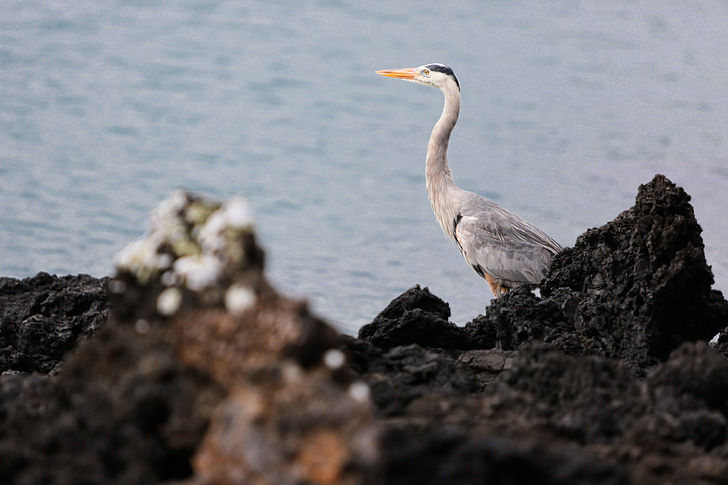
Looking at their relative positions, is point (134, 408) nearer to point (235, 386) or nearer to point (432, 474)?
point (235, 386)

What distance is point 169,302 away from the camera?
1588 mm

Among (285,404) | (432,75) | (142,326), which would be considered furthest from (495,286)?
(285,404)

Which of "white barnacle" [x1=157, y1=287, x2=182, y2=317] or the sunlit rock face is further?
"white barnacle" [x1=157, y1=287, x2=182, y2=317]

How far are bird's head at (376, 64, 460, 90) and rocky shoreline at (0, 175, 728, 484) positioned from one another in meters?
5.10

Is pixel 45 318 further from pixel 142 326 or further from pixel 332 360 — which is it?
pixel 332 360

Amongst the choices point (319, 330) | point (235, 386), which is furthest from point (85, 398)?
point (319, 330)

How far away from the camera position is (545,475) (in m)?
1.44

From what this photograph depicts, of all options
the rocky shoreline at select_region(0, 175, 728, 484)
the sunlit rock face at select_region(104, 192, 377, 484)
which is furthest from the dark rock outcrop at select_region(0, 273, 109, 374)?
the sunlit rock face at select_region(104, 192, 377, 484)

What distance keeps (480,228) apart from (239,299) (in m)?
5.21

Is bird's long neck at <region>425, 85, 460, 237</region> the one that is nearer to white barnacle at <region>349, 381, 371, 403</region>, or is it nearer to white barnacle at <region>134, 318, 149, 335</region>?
white barnacle at <region>134, 318, 149, 335</region>

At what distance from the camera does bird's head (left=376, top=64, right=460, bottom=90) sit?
729 cm

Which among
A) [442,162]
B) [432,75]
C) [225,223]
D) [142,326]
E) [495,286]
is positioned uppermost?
[432,75]

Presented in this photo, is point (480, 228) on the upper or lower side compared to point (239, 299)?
lower

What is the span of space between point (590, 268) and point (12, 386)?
2630 millimetres
